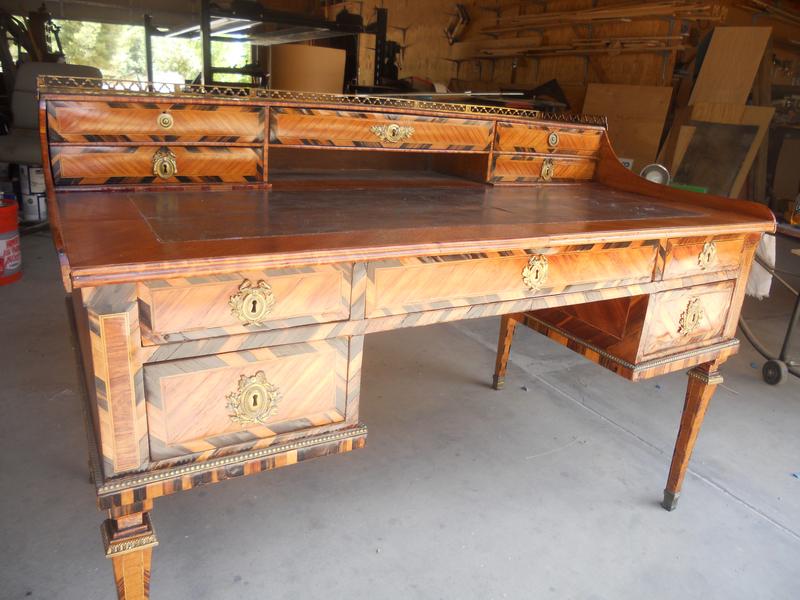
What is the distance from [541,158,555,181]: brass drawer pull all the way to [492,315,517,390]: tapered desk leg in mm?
597

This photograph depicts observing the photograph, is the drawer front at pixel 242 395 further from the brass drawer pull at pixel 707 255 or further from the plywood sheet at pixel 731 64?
the plywood sheet at pixel 731 64

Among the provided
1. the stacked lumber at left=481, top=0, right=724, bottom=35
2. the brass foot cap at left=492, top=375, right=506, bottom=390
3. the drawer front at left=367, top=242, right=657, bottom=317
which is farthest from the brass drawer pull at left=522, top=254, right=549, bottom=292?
the stacked lumber at left=481, top=0, right=724, bottom=35

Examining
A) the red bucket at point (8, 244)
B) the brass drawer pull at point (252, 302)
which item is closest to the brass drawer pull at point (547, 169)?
the brass drawer pull at point (252, 302)

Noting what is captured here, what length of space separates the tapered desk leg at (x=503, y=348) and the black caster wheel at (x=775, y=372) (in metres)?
1.29

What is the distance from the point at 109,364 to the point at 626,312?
1266mm

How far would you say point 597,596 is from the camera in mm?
1530

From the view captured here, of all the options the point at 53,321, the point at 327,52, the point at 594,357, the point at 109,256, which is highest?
the point at 327,52

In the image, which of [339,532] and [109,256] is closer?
[109,256]

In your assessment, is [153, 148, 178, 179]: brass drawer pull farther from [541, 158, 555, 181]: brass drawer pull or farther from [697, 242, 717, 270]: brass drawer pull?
[697, 242, 717, 270]: brass drawer pull

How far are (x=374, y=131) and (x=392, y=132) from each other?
5cm

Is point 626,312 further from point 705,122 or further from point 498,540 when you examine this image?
point 705,122

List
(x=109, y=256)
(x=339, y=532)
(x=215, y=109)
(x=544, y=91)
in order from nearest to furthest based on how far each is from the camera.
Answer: (x=109, y=256)
(x=215, y=109)
(x=339, y=532)
(x=544, y=91)

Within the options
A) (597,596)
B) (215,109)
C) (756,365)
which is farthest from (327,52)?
(756,365)

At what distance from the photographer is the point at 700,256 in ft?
5.03
